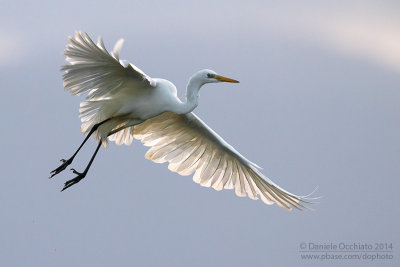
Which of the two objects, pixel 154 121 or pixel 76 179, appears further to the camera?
pixel 154 121

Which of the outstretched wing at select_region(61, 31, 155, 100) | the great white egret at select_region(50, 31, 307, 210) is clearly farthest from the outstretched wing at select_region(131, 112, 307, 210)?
the outstretched wing at select_region(61, 31, 155, 100)

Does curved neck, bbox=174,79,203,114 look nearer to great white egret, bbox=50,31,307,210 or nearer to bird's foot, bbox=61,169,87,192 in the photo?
great white egret, bbox=50,31,307,210

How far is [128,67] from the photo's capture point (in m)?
9.66

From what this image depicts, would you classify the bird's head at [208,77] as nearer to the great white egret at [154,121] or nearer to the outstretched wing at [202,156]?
the great white egret at [154,121]

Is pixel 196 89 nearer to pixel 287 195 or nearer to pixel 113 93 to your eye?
pixel 113 93

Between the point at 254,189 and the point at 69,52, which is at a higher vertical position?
the point at 69,52

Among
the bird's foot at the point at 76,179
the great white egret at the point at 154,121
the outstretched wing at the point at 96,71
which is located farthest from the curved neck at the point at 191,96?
the bird's foot at the point at 76,179

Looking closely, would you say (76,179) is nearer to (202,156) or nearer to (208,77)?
(202,156)

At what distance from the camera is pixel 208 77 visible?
404 inches

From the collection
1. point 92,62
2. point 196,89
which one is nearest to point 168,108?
point 196,89

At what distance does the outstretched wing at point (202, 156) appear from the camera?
11.5 m

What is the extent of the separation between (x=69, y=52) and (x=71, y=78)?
0.46 meters

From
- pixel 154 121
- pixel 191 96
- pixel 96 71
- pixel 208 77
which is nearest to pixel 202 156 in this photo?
pixel 154 121

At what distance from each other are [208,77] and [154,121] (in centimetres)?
166
